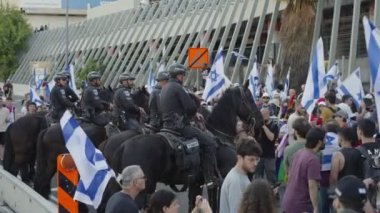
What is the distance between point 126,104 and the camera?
1414 centimetres

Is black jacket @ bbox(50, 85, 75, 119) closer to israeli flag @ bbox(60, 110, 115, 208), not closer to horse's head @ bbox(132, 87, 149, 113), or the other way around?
horse's head @ bbox(132, 87, 149, 113)

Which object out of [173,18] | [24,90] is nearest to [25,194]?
[173,18]

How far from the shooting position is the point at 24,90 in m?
57.2

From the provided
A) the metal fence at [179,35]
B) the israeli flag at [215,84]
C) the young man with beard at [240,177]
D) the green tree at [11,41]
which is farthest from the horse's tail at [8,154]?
the green tree at [11,41]

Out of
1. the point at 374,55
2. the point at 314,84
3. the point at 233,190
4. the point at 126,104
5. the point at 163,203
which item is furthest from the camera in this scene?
the point at 314,84

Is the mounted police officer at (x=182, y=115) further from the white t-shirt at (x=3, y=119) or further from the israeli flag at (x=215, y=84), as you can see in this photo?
the white t-shirt at (x=3, y=119)

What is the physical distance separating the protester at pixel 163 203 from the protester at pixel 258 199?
76 centimetres

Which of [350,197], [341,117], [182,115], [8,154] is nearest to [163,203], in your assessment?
[350,197]

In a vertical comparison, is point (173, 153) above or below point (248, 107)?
below

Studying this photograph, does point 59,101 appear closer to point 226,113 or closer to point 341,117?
point 226,113

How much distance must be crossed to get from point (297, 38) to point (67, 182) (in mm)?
18052

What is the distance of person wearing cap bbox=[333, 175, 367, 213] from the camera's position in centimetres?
580

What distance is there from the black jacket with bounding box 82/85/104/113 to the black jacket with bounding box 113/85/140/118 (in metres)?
0.81

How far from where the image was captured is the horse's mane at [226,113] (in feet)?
38.4
